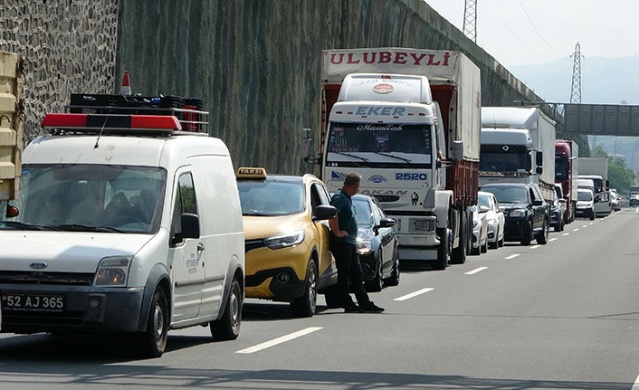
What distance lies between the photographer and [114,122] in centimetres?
1379

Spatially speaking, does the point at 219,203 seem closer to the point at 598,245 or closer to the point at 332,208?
the point at 332,208

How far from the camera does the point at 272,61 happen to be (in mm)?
43781

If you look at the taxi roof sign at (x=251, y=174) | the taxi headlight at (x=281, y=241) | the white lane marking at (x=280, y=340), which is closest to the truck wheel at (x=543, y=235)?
the taxi roof sign at (x=251, y=174)

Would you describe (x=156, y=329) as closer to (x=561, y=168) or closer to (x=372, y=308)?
(x=372, y=308)

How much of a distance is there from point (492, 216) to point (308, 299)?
2291 centimetres

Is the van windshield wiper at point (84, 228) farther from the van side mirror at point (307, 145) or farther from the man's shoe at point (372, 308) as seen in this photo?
the van side mirror at point (307, 145)

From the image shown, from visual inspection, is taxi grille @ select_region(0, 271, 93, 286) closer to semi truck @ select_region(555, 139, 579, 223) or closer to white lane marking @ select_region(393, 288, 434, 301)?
white lane marking @ select_region(393, 288, 434, 301)

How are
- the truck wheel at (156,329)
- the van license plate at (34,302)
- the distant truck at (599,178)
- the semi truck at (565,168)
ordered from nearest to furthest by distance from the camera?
the van license plate at (34,302), the truck wheel at (156,329), the semi truck at (565,168), the distant truck at (599,178)

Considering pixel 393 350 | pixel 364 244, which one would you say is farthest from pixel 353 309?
pixel 393 350

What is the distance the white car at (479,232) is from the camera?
120 feet

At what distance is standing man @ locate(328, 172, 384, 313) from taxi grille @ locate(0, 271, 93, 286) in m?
6.37

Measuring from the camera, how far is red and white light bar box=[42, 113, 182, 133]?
44.7 ft

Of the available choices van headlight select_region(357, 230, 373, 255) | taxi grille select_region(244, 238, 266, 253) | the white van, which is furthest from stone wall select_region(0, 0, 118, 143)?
the white van

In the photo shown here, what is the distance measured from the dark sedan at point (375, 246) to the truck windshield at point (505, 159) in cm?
2106
